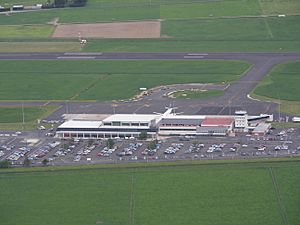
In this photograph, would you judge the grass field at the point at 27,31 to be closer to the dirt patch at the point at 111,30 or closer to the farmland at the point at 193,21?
the farmland at the point at 193,21

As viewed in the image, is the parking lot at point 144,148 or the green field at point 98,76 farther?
the green field at point 98,76

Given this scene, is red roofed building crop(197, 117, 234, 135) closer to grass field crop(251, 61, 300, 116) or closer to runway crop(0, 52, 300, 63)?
grass field crop(251, 61, 300, 116)

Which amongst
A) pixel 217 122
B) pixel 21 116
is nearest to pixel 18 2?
pixel 21 116

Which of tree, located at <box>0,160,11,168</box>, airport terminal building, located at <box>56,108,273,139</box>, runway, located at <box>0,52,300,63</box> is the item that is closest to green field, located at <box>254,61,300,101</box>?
runway, located at <box>0,52,300,63</box>

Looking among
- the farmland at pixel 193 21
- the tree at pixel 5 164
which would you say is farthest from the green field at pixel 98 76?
the tree at pixel 5 164

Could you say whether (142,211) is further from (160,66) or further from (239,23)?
(239,23)
